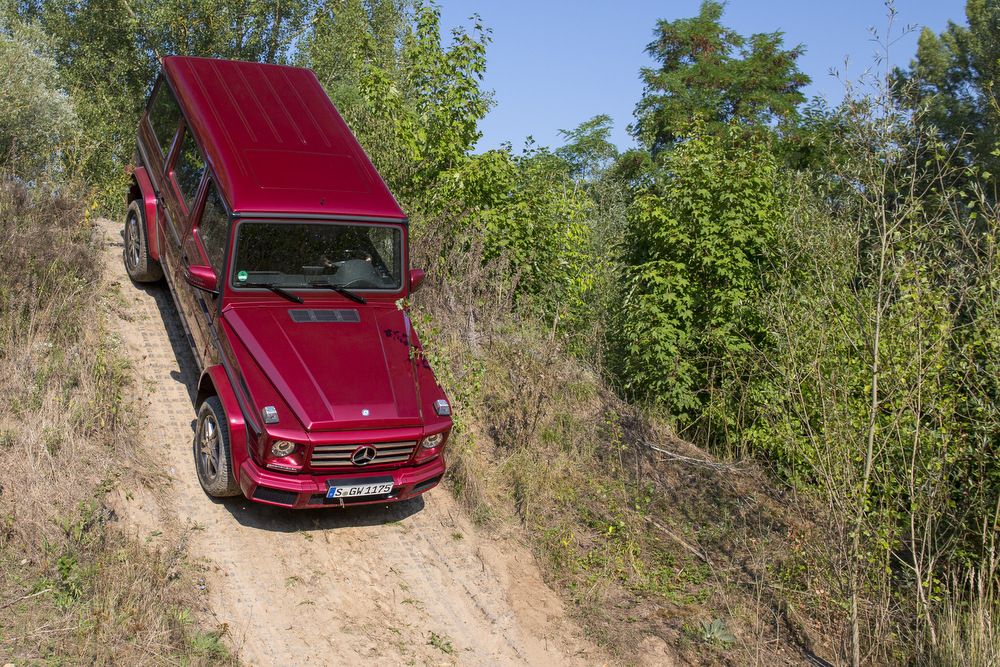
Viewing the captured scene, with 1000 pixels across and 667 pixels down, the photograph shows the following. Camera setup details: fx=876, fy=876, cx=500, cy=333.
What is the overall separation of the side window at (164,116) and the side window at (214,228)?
5.13 ft

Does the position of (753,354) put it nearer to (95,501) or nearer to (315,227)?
(315,227)

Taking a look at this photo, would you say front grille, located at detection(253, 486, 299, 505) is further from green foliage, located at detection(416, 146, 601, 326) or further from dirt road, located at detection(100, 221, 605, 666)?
Answer: green foliage, located at detection(416, 146, 601, 326)

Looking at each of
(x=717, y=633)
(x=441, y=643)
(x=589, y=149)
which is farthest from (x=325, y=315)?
(x=589, y=149)

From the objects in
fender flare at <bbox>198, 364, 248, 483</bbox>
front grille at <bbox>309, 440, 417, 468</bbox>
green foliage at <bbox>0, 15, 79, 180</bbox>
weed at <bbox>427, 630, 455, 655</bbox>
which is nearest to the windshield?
fender flare at <bbox>198, 364, 248, 483</bbox>

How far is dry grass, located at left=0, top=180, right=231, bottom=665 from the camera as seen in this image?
18.0 ft

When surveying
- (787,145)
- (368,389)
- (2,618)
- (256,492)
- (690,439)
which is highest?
(787,145)

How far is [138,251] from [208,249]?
2564 millimetres

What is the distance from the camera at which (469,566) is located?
755 centimetres

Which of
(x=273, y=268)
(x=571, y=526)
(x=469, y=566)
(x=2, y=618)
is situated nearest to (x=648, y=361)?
(x=571, y=526)

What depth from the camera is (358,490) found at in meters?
6.68

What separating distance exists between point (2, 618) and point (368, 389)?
9.30ft

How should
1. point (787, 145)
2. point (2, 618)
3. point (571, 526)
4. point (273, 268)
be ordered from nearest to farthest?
1. point (2, 618)
2. point (273, 268)
3. point (571, 526)
4. point (787, 145)

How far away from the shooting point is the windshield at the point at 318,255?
7270mm

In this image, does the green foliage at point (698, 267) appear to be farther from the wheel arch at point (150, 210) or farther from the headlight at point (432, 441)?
the wheel arch at point (150, 210)
